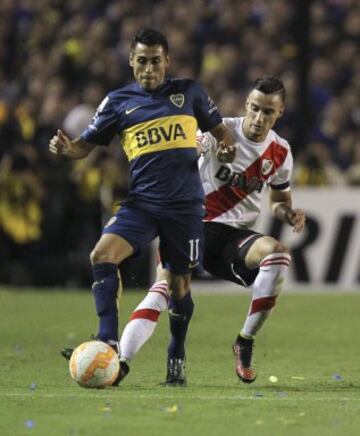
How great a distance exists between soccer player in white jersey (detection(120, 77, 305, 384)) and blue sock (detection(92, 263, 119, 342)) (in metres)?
0.46

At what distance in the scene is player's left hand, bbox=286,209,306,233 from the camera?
8512 millimetres

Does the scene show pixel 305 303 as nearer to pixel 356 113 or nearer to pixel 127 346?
pixel 356 113

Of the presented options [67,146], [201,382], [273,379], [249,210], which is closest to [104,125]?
[67,146]

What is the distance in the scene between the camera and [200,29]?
732 inches

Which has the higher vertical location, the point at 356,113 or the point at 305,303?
the point at 356,113

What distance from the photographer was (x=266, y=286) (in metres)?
8.43

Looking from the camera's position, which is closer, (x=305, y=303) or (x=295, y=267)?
(x=305, y=303)

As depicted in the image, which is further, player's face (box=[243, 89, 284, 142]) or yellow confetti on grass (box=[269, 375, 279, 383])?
player's face (box=[243, 89, 284, 142])

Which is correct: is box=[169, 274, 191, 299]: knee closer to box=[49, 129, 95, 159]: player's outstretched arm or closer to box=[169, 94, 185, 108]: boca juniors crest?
box=[49, 129, 95, 159]: player's outstretched arm

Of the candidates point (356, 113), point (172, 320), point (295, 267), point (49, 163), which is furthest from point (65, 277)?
point (172, 320)

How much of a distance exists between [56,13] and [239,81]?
2974mm

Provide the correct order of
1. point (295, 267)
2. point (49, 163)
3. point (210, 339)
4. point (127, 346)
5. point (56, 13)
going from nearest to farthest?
point (127, 346) < point (210, 339) < point (295, 267) < point (49, 163) < point (56, 13)

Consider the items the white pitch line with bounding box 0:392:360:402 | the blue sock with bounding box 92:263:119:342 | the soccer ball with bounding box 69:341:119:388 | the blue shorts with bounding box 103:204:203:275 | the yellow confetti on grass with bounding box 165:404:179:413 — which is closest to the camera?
the yellow confetti on grass with bounding box 165:404:179:413

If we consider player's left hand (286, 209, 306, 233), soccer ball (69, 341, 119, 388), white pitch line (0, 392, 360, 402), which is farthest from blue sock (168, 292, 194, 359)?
player's left hand (286, 209, 306, 233)
